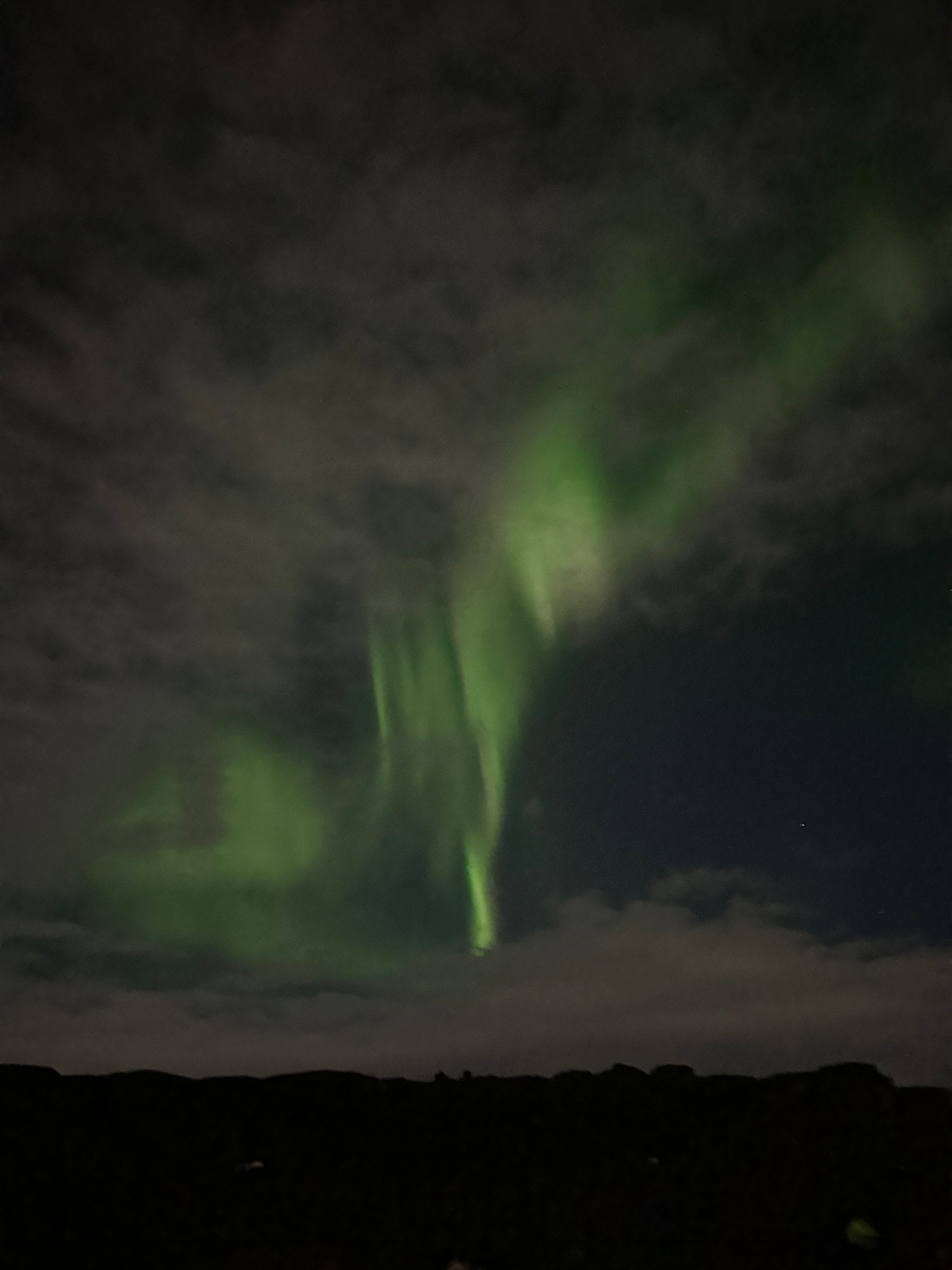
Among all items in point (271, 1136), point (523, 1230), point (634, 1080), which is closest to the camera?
point (523, 1230)

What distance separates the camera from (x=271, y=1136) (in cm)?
2970

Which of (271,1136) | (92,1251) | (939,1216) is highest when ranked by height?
(271,1136)

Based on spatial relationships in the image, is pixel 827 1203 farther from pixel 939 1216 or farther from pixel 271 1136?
pixel 271 1136

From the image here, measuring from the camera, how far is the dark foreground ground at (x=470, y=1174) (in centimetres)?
2597

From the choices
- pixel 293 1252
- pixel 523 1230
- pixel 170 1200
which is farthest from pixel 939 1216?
pixel 170 1200

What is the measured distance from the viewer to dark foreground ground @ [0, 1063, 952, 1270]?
2597 centimetres

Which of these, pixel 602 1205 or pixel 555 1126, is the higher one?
pixel 555 1126

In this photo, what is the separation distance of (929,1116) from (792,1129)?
4.27 m

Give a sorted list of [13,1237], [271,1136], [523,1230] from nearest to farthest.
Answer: [13,1237] → [523,1230] → [271,1136]

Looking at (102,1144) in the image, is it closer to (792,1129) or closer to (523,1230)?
(523,1230)

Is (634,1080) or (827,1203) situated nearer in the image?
(827,1203)

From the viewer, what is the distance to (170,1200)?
87.7 feet

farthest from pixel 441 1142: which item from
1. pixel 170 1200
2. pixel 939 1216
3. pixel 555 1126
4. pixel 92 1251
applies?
pixel 939 1216

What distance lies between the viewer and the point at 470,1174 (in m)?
28.4
